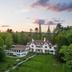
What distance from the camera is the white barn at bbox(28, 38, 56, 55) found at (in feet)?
61.8

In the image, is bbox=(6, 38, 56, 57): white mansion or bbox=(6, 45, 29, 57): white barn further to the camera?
bbox=(6, 38, 56, 57): white mansion

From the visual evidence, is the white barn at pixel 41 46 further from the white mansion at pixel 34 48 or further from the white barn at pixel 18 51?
the white barn at pixel 18 51

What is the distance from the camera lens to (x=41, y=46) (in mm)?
19672

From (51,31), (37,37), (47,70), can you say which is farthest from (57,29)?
(47,70)

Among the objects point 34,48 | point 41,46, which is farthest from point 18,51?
point 41,46

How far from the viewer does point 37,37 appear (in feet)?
71.7

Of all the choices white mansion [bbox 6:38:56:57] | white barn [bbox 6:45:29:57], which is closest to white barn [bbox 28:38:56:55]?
white mansion [bbox 6:38:56:57]

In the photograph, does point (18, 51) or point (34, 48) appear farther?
point (34, 48)

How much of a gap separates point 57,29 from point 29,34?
2.49 meters

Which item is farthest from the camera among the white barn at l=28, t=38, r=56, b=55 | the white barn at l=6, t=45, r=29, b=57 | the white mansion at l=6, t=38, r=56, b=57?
the white barn at l=28, t=38, r=56, b=55

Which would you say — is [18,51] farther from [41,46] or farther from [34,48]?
[41,46]

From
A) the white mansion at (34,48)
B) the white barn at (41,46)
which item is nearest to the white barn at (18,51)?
the white mansion at (34,48)

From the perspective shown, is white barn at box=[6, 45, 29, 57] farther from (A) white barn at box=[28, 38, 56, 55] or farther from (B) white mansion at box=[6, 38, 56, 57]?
(A) white barn at box=[28, 38, 56, 55]

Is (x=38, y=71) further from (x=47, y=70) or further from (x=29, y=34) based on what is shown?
(x=29, y=34)
